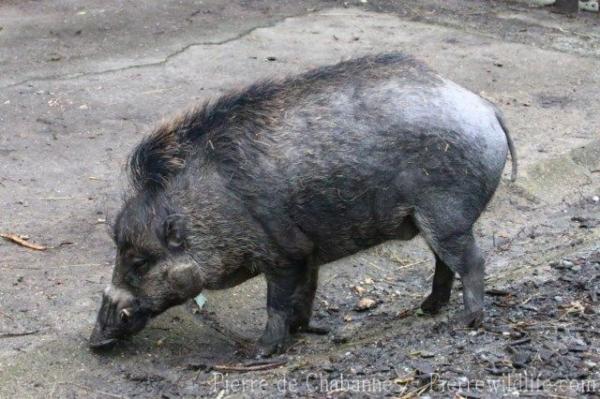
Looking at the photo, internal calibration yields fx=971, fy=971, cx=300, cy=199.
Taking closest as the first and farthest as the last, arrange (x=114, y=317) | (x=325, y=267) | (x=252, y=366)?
1. (x=252, y=366)
2. (x=114, y=317)
3. (x=325, y=267)

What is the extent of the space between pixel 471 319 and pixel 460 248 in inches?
15.0

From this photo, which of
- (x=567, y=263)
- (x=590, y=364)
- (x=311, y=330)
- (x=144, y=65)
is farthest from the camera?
(x=144, y=65)

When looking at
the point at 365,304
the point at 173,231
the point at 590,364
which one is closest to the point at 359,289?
the point at 365,304

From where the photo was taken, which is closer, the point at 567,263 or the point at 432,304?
the point at 432,304

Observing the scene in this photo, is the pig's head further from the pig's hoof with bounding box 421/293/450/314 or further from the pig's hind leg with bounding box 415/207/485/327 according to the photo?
the pig's hoof with bounding box 421/293/450/314

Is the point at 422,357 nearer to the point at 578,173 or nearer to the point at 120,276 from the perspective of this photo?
the point at 120,276

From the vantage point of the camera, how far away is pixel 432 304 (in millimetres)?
5152

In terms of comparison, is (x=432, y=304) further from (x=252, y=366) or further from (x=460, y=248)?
(x=252, y=366)

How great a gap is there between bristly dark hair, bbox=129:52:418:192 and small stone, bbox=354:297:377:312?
130cm

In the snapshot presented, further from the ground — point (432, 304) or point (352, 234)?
point (352, 234)

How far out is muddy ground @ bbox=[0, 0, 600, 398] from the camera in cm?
429

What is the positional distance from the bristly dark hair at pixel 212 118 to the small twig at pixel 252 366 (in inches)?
35.8

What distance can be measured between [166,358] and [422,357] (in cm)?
125

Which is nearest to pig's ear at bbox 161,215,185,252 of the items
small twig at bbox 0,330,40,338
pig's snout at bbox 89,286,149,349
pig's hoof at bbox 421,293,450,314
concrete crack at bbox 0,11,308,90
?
pig's snout at bbox 89,286,149,349
